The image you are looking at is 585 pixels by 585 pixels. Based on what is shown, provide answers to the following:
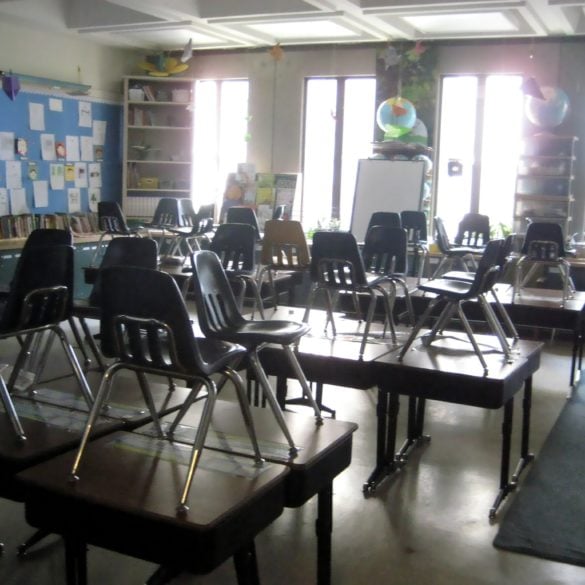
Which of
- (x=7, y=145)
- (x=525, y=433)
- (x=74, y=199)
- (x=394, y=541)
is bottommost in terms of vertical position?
(x=394, y=541)

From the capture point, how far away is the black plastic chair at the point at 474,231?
8.03 m

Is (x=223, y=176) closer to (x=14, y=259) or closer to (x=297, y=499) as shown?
(x=14, y=259)

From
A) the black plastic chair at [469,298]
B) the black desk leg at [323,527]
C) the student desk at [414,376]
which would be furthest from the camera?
the black plastic chair at [469,298]

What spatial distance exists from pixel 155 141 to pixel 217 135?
0.85 meters

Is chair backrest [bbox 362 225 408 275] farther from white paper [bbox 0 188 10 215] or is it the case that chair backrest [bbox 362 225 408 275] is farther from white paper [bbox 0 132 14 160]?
white paper [bbox 0 132 14 160]

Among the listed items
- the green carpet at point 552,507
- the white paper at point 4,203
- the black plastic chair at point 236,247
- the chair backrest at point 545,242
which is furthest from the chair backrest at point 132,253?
the white paper at point 4,203

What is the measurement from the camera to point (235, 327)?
2896 mm

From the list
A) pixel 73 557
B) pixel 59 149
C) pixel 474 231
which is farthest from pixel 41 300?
pixel 59 149

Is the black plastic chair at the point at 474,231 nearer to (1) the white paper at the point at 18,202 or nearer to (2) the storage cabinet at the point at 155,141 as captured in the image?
(2) the storage cabinet at the point at 155,141

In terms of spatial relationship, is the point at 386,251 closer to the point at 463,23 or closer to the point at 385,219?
the point at 385,219

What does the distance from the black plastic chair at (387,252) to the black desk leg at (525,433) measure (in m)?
1.14

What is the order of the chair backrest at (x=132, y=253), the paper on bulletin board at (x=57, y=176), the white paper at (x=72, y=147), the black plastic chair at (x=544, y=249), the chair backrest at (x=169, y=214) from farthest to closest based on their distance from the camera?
the white paper at (x=72, y=147)
the paper on bulletin board at (x=57, y=176)
the chair backrest at (x=169, y=214)
the black plastic chair at (x=544, y=249)
the chair backrest at (x=132, y=253)

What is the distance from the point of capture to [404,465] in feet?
13.6

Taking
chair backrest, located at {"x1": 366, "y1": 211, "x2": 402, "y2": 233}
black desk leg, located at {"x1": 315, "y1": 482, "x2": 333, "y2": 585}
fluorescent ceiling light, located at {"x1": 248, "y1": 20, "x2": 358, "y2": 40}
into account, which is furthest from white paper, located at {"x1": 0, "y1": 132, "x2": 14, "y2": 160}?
black desk leg, located at {"x1": 315, "y1": 482, "x2": 333, "y2": 585}
